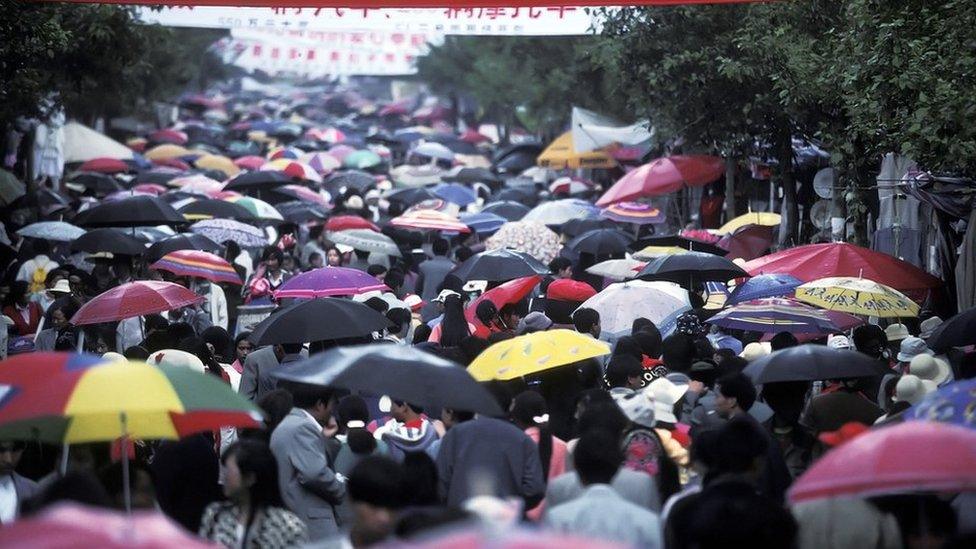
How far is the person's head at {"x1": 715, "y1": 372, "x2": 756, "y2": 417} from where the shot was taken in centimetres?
798

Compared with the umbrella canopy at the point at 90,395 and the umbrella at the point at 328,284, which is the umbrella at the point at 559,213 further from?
the umbrella canopy at the point at 90,395

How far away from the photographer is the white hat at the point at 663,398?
320 inches

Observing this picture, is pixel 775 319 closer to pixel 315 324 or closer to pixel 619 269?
pixel 315 324

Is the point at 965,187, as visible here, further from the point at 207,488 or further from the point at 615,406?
the point at 207,488

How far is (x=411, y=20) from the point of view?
77.3 feet

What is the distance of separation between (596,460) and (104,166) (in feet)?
95.3

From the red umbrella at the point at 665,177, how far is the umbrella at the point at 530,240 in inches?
118

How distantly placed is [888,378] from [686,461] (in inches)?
98.4

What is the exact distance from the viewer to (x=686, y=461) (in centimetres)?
775

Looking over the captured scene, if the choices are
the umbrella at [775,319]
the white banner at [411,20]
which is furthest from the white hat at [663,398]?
the white banner at [411,20]

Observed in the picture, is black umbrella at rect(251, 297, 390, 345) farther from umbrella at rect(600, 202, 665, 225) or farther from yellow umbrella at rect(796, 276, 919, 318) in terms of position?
umbrella at rect(600, 202, 665, 225)

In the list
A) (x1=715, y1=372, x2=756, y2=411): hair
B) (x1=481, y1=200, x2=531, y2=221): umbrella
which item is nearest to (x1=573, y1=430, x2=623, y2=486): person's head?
(x1=715, y1=372, x2=756, y2=411): hair

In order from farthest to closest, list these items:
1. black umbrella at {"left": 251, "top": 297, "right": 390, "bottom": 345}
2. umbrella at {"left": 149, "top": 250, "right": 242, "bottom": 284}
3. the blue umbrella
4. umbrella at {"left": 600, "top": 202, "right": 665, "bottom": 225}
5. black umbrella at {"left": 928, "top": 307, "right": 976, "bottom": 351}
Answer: umbrella at {"left": 600, "top": 202, "right": 665, "bottom": 225} → umbrella at {"left": 149, "top": 250, "right": 242, "bottom": 284} → the blue umbrella → black umbrella at {"left": 928, "top": 307, "right": 976, "bottom": 351} → black umbrella at {"left": 251, "top": 297, "right": 390, "bottom": 345}

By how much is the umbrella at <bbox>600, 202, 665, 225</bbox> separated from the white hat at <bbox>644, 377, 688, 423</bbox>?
13313 millimetres
